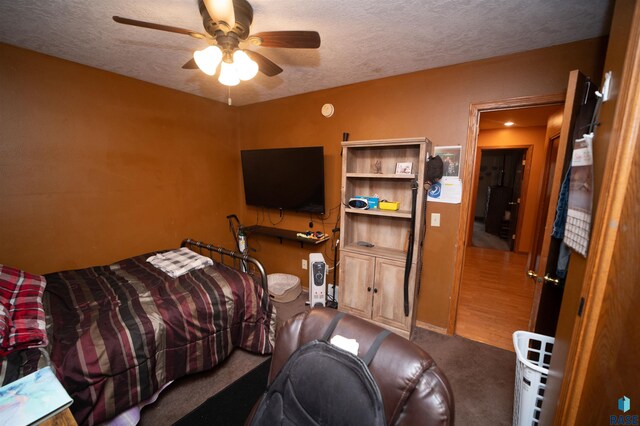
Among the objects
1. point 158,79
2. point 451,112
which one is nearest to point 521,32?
point 451,112

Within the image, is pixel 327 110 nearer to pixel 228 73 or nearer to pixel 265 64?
pixel 265 64

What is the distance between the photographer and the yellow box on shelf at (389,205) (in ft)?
8.54

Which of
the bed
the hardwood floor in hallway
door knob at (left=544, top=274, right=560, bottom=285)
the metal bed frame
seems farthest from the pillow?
the hardwood floor in hallway

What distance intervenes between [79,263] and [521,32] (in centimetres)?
431

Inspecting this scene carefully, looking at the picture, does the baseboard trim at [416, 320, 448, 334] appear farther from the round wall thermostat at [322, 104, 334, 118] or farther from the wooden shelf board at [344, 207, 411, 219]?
the round wall thermostat at [322, 104, 334, 118]

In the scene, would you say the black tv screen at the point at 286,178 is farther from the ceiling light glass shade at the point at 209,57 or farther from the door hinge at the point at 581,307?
the door hinge at the point at 581,307

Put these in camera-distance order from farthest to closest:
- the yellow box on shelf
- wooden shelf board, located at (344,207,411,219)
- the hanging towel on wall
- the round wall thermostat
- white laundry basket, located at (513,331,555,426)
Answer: the round wall thermostat
the yellow box on shelf
wooden shelf board, located at (344,207,411,219)
white laundry basket, located at (513,331,555,426)
the hanging towel on wall

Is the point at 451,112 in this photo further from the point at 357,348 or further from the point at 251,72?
the point at 357,348

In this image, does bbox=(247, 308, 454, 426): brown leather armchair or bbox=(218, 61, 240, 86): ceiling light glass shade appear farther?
bbox=(218, 61, 240, 86): ceiling light glass shade

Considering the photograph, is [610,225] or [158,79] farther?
[158,79]

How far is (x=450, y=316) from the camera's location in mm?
2600

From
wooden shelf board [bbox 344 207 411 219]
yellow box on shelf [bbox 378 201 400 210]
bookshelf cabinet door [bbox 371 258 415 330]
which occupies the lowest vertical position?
bookshelf cabinet door [bbox 371 258 415 330]

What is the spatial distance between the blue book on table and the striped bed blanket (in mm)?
349

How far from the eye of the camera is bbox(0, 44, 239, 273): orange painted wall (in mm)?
2229
